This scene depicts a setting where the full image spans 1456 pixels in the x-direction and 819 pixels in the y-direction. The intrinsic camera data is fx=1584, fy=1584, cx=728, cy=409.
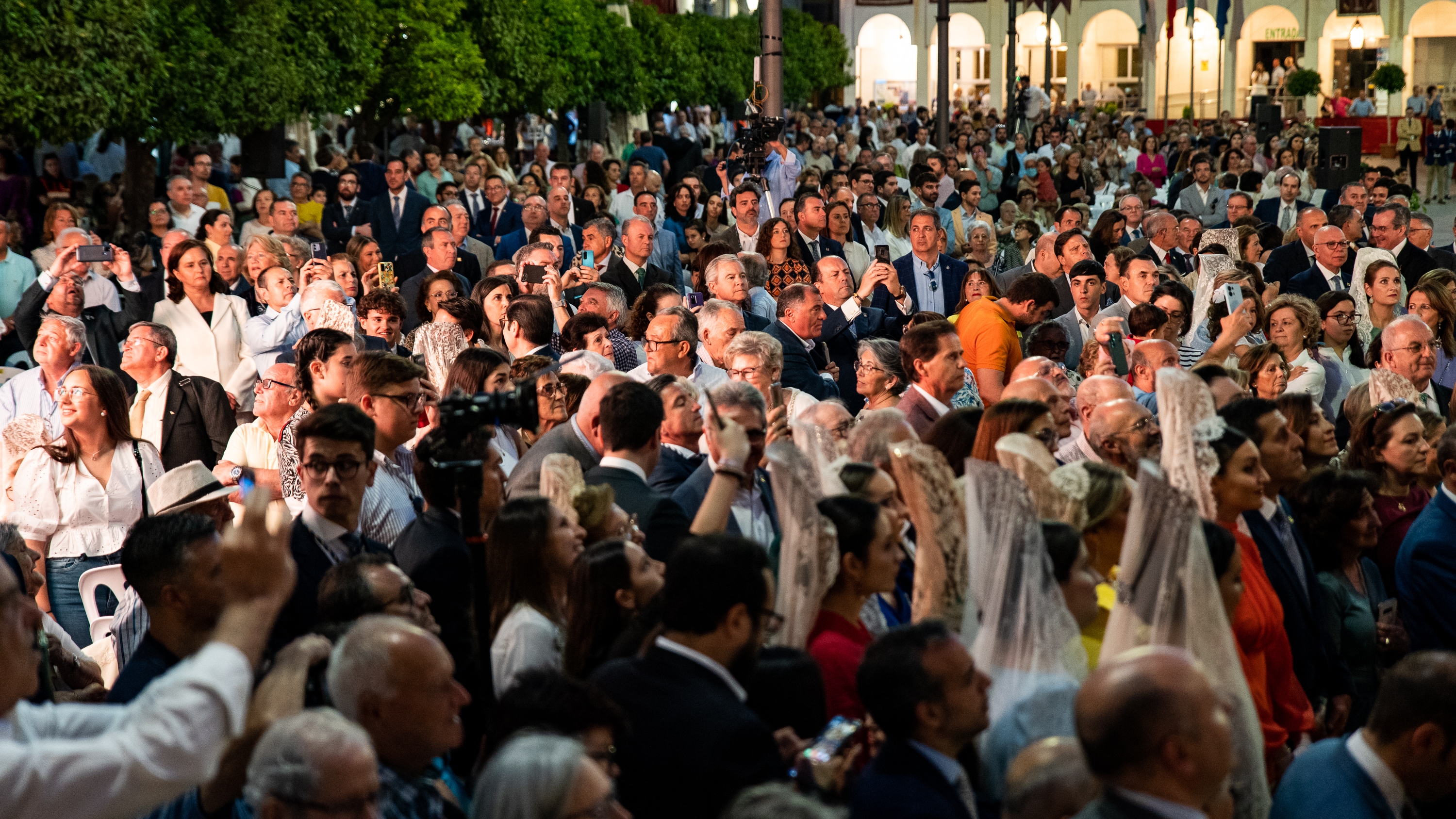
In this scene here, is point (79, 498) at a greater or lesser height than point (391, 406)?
lesser

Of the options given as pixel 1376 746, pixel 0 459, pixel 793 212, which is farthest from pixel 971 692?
pixel 793 212

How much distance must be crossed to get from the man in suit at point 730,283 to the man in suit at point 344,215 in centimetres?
622

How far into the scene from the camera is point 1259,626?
15.1ft

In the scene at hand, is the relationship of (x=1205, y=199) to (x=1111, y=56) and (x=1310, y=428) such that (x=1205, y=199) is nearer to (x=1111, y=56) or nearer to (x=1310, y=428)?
(x=1310, y=428)

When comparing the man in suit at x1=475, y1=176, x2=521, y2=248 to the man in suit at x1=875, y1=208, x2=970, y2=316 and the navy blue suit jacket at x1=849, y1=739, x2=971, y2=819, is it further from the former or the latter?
the navy blue suit jacket at x1=849, y1=739, x2=971, y2=819

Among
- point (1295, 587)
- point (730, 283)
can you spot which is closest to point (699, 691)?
point (1295, 587)

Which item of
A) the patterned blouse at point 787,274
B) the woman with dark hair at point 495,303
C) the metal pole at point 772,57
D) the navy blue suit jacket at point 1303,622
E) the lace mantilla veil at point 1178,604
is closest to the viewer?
the lace mantilla veil at point 1178,604

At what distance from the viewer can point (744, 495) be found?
562 cm

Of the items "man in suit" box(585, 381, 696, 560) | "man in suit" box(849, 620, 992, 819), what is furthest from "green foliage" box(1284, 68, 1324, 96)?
"man in suit" box(849, 620, 992, 819)

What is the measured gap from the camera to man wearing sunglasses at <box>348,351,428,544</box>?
5715mm

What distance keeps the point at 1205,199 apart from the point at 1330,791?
14332mm

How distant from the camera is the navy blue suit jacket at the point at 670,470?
5988 millimetres

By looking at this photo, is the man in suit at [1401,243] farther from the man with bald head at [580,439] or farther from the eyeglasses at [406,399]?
the eyeglasses at [406,399]

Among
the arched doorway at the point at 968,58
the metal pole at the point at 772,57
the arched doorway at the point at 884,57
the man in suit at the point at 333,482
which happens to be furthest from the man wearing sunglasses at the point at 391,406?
the arched doorway at the point at 884,57
